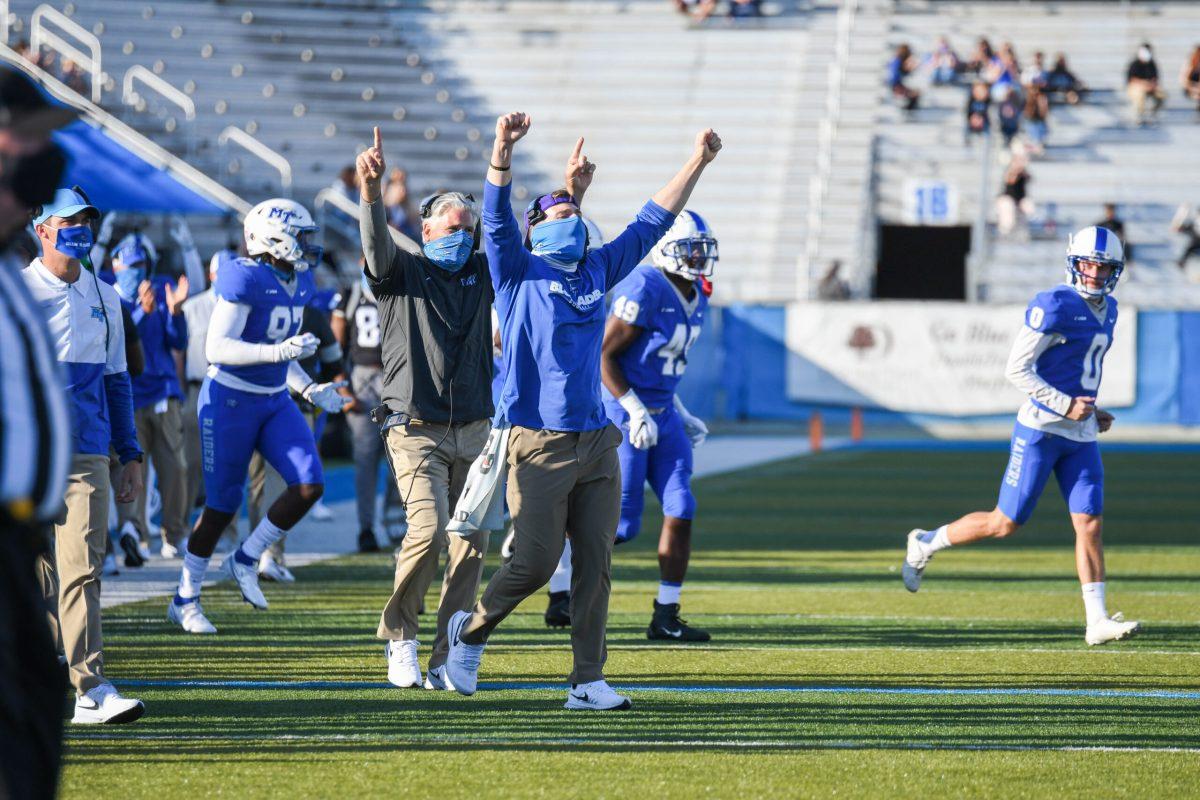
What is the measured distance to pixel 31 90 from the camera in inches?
141

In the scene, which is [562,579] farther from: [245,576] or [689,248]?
[689,248]

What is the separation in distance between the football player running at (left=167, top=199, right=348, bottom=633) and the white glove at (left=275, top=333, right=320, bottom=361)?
9 cm

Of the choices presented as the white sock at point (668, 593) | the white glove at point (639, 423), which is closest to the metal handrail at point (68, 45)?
the white glove at point (639, 423)

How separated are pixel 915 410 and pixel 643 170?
7.72 meters

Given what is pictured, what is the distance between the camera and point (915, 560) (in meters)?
9.27

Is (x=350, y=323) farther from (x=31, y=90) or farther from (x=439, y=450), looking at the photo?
(x=31, y=90)

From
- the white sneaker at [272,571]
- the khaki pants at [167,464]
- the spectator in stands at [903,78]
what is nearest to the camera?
the white sneaker at [272,571]

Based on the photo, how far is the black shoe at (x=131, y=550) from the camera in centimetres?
1072

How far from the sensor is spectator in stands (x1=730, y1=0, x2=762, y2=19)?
33.3 metres

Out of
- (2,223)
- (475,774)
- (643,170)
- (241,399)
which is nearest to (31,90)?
(2,223)

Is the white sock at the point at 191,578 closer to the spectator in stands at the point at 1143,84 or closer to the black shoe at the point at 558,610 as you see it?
the black shoe at the point at 558,610

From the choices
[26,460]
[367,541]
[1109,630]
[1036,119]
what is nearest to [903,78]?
[1036,119]

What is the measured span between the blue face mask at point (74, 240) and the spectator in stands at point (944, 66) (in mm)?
26617

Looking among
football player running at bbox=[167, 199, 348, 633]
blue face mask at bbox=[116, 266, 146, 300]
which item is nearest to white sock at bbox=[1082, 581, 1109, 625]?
football player running at bbox=[167, 199, 348, 633]
